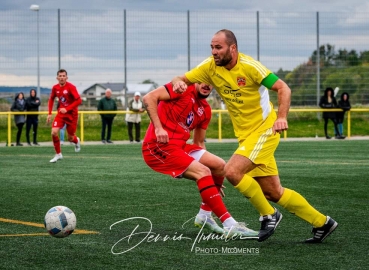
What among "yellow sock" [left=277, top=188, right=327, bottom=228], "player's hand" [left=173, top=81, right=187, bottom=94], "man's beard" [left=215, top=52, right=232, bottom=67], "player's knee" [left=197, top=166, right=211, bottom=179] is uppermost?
"man's beard" [left=215, top=52, right=232, bottom=67]

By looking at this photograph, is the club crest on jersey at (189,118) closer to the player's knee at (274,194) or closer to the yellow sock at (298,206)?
the player's knee at (274,194)

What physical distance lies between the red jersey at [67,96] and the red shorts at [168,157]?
422 inches

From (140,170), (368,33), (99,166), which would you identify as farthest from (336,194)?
(368,33)

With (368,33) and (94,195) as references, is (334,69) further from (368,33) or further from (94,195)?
(94,195)

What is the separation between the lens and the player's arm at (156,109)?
23.0 ft

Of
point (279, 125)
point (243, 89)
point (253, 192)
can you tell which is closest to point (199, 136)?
point (243, 89)

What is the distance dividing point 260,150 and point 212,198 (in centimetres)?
61

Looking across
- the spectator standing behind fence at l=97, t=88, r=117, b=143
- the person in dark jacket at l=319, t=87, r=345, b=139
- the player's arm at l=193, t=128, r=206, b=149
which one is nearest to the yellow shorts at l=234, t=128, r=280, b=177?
the player's arm at l=193, t=128, r=206, b=149

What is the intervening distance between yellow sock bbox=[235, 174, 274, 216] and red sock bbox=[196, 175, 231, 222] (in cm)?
27

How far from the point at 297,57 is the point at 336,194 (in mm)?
21497

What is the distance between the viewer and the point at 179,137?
24.3ft

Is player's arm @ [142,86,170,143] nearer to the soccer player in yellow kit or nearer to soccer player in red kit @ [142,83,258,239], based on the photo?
soccer player in red kit @ [142,83,258,239]

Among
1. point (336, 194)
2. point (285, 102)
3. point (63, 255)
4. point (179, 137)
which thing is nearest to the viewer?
point (63, 255)

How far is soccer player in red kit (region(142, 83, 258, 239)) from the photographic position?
22.9 feet
